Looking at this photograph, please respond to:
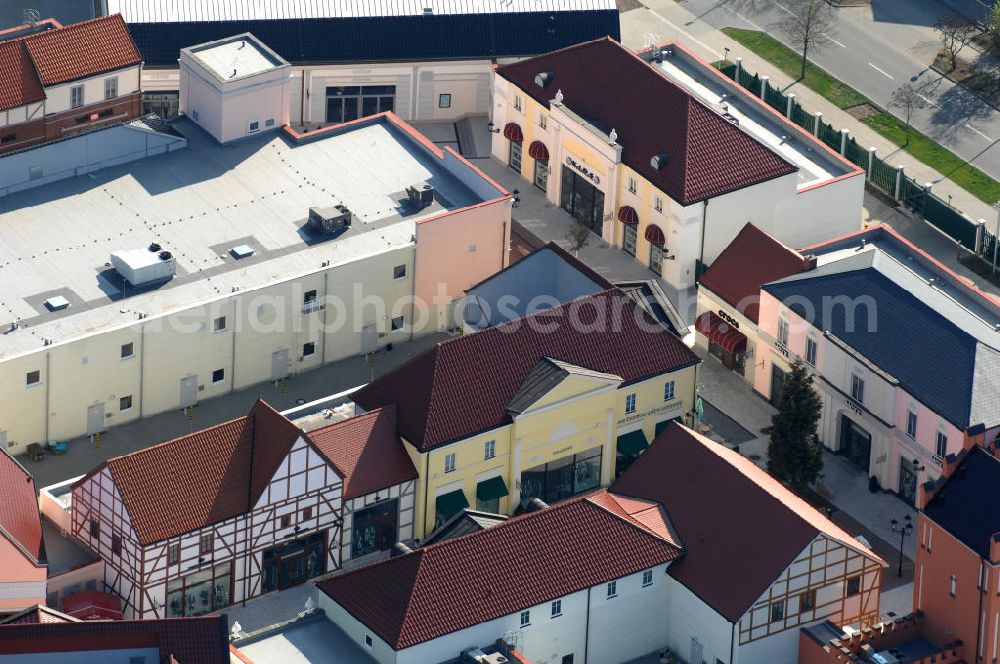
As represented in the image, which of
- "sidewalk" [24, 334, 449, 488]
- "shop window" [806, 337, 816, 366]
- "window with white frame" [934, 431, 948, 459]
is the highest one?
"shop window" [806, 337, 816, 366]

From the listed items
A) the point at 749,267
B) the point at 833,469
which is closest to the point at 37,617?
the point at 833,469

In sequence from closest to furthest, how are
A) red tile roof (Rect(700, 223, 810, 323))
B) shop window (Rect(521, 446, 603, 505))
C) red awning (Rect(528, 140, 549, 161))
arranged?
shop window (Rect(521, 446, 603, 505)) → red tile roof (Rect(700, 223, 810, 323)) → red awning (Rect(528, 140, 549, 161))

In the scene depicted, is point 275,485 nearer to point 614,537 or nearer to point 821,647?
point 614,537

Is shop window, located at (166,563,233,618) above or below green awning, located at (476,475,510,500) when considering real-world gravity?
below

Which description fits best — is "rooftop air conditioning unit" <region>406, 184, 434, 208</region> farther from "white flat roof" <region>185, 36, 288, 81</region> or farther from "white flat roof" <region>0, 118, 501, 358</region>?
"white flat roof" <region>185, 36, 288, 81</region>

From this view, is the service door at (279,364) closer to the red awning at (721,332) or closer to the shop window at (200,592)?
the shop window at (200,592)

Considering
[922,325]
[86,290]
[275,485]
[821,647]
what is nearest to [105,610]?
[275,485]

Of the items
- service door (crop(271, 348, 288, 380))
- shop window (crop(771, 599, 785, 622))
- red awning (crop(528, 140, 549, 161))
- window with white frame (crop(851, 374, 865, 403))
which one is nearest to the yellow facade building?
window with white frame (crop(851, 374, 865, 403))

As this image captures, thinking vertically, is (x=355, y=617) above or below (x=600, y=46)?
below

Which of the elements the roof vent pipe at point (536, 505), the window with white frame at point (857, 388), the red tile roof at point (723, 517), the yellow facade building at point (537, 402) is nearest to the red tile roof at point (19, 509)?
the yellow facade building at point (537, 402)
